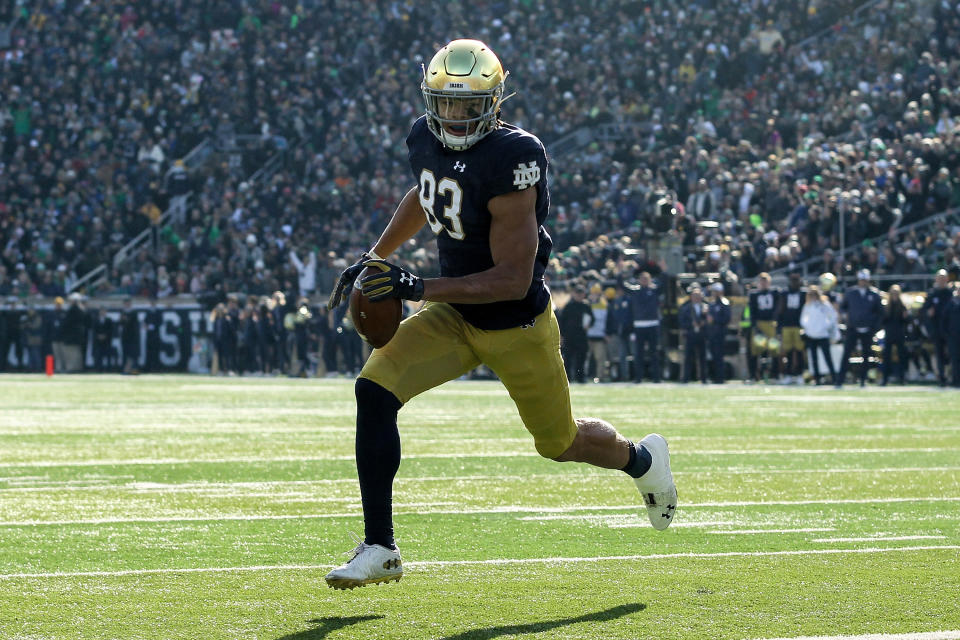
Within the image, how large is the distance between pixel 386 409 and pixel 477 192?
0.77 metres

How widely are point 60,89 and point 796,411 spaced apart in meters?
23.1

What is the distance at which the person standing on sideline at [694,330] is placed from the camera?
803 inches

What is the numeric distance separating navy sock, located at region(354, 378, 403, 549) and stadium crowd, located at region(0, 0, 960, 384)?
16.4 meters

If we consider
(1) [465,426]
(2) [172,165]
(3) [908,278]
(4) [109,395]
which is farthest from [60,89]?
(1) [465,426]

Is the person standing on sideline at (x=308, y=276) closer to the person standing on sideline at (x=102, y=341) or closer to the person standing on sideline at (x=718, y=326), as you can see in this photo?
the person standing on sideline at (x=102, y=341)

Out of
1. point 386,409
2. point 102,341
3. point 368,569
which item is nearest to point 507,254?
point 386,409

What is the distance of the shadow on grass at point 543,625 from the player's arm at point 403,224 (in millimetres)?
1588

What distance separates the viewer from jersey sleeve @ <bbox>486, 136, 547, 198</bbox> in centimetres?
479

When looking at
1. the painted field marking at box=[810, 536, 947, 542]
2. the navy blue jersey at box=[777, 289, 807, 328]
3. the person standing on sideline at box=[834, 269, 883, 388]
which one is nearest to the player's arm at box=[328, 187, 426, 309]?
the painted field marking at box=[810, 536, 947, 542]

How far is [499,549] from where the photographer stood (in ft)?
18.3

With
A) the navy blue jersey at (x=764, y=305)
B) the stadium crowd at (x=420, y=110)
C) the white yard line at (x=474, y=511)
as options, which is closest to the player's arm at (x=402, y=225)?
the white yard line at (x=474, y=511)

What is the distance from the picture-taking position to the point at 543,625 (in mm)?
4188

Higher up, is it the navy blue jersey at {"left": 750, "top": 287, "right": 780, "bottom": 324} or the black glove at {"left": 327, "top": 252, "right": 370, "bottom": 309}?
the navy blue jersey at {"left": 750, "top": 287, "right": 780, "bottom": 324}

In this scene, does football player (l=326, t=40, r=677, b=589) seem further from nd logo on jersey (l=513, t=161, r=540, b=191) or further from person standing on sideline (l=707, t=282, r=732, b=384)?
person standing on sideline (l=707, t=282, r=732, b=384)
